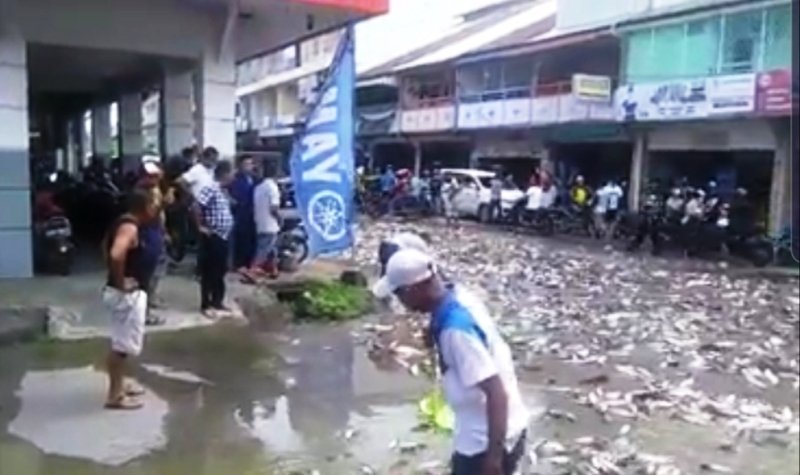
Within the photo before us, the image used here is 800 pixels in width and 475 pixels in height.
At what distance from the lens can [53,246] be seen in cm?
1132

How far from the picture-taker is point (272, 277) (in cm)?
1141

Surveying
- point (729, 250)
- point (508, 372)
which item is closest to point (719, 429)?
point (508, 372)

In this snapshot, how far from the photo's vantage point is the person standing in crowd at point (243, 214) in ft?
36.0

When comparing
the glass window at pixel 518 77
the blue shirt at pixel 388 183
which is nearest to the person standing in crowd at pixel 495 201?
the glass window at pixel 518 77

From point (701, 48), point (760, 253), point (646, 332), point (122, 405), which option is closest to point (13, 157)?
point (122, 405)

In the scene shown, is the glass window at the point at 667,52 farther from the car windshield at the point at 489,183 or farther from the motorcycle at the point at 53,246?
A: the motorcycle at the point at 53,246

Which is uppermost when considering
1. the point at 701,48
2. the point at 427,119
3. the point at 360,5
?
the point at 701,48

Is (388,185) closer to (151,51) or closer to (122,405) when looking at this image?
(151,51)

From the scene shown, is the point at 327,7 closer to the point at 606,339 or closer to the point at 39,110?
the point at 606,339

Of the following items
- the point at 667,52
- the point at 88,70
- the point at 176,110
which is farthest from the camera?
the point at 667,52

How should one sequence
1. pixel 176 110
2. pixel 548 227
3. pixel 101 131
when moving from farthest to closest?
pixel 101 131 → pixel 548 227 → pixel 176 110

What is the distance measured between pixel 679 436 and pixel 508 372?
322 centimetres

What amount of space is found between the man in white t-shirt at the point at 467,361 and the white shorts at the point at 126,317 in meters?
3.32

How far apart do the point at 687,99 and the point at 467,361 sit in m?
20.5
